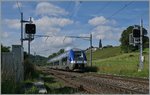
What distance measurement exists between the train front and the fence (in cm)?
2508

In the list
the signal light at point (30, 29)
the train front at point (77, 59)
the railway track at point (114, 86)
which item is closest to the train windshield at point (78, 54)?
the train front at point (77, 59)

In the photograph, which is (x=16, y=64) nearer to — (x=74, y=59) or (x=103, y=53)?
(x=74, y=59)

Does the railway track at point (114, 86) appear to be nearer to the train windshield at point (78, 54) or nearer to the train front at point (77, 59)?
the train front at point (77, 59)

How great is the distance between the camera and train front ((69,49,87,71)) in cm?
4297

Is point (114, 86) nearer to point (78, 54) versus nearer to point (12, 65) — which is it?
point (12, 65)

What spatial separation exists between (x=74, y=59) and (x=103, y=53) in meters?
84.1

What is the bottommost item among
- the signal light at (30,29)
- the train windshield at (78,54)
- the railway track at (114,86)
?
the railway track at (114,86)

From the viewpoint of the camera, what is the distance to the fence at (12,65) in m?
15.5

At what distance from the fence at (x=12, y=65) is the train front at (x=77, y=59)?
25.1m

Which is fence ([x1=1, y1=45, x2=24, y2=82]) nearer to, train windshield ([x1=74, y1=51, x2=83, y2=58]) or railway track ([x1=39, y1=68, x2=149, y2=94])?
railway track ([x1=39, y1=68, x2=149, y2=94])

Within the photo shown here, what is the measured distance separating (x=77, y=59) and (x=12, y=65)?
26.8m

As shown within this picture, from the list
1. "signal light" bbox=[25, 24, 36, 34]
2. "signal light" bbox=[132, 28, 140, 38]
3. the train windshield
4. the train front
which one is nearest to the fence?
"signal light" bbox=[25, 24, 36, 34]

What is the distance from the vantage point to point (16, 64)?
17109 mm

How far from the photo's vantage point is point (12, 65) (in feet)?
54.7
